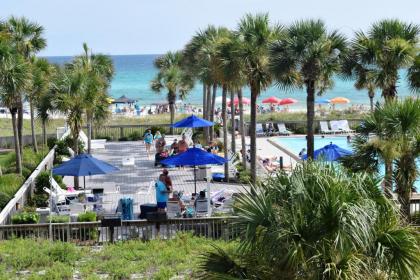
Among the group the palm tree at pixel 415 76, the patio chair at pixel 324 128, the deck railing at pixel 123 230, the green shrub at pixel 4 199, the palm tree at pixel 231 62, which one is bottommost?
the deck railing at pixel 123 230

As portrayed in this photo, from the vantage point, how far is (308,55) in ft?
66.2

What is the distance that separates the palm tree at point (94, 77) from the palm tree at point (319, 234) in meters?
14.6

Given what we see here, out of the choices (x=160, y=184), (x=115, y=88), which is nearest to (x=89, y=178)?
(x=160, y=184)

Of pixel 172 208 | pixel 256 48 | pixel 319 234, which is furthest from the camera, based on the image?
pixel 256 48

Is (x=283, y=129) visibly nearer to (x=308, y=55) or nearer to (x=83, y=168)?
(x=308, y=55)

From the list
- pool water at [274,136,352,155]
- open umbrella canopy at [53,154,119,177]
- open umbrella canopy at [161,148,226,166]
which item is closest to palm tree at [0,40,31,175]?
open umbrella canopy at [53,154,119,177]

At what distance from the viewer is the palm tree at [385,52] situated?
→ 19594 millimetres

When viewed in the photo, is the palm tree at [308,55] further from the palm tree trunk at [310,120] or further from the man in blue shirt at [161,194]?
the man in blue shirt at [161,194]

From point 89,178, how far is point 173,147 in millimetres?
4094

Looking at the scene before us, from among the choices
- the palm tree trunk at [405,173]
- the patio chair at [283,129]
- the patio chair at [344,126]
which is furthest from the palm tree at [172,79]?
the palm tree trunk at [405,173]

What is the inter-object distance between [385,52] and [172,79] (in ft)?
69.0

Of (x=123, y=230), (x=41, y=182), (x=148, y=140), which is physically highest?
(x=148, y=140)

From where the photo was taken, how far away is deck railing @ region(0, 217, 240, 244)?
47.4ft

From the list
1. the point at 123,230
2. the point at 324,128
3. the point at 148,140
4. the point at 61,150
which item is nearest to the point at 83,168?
the point at 123,230
